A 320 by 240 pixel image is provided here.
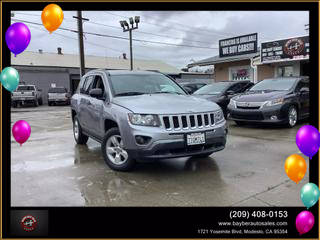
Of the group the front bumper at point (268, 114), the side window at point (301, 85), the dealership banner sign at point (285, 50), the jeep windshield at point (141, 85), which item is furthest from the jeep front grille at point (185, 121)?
the dealership banner sign at point (285, 50)

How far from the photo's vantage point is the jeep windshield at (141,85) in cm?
498

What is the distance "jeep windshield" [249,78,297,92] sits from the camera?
8.81m

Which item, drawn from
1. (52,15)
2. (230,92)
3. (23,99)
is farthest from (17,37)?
(23,99)

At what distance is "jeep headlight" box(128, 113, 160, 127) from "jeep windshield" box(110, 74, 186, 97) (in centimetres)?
91

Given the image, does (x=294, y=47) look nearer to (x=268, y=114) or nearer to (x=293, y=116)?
(x=293, y=116)

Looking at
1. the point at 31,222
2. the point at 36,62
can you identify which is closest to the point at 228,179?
the point at 31,222

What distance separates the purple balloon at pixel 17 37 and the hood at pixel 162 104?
1.62 m

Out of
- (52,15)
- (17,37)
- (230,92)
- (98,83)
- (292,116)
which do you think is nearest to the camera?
(17,37)

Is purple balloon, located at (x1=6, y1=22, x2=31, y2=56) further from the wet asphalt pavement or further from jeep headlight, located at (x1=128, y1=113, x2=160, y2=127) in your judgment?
the wet asphalt pavement

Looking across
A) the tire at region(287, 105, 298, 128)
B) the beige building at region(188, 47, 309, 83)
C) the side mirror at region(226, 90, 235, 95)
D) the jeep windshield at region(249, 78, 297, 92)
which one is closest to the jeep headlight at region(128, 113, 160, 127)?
the tire at region(287, 105, 298, 128)

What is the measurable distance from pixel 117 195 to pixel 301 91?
719 centimetres

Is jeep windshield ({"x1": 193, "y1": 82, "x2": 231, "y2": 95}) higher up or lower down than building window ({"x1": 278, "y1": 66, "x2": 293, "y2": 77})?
lower down

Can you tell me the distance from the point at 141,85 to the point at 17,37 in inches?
97.3

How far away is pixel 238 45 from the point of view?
18234 mm
